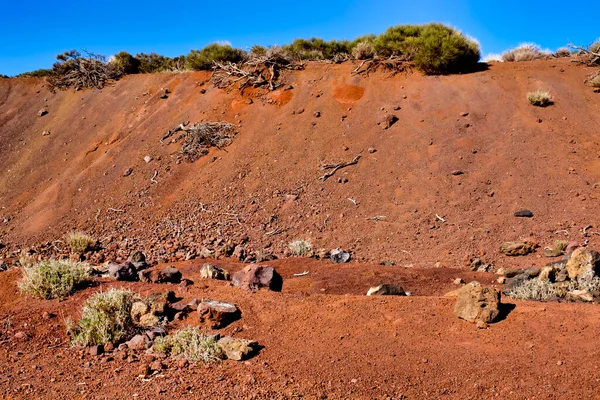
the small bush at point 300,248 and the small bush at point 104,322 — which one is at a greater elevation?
the small bush at point 300,248

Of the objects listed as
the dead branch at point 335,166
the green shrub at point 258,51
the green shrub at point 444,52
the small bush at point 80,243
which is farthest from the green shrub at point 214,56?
the small bush at point 80,243

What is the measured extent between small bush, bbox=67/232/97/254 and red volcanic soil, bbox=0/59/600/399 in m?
0.41

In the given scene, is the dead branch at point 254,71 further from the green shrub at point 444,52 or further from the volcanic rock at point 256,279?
the volcanic rock at point 256,279

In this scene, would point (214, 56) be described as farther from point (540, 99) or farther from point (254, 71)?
point (540, 99)

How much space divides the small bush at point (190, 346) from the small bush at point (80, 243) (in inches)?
253

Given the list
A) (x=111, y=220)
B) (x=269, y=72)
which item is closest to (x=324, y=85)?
(x=269, y=72)

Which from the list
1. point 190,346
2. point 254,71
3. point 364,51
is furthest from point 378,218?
point 254,71

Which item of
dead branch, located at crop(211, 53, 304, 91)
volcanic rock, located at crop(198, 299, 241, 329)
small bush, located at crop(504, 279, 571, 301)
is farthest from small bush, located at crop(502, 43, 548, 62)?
volcanic rock, located at crop(198, 299, 241, 329)

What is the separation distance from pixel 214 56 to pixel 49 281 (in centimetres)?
1173

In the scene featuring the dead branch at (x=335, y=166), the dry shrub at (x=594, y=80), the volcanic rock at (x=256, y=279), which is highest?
the dry shrub at (x=594, y=80)

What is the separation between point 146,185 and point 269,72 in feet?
17.8

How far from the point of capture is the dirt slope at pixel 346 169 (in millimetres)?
9617

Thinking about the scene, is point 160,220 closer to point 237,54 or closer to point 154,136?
point 154,136

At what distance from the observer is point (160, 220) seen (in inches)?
440
